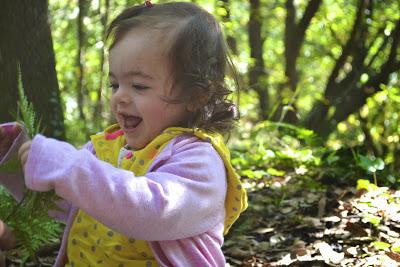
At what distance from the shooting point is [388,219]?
321 centimetres

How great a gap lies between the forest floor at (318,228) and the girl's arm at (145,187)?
0.94m

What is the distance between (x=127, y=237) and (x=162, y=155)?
31 cm

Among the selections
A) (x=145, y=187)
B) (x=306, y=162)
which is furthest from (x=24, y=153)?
(x=306, y=162)

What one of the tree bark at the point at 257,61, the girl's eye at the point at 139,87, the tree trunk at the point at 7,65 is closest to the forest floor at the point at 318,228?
the girl's eye at the point at 139,87

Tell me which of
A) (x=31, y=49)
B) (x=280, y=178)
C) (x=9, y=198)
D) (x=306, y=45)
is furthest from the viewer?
(x=306, y=45)

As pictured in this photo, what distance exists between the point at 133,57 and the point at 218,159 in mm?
463

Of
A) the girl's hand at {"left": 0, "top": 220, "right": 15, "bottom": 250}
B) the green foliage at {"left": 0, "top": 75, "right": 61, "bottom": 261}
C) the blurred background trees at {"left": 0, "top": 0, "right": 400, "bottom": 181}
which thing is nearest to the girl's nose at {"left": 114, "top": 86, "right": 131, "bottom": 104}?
the green foliage at {"left": 0, "top": 75, "right": 61, "bottom": 261}

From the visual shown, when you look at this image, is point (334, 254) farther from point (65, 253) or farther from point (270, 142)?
point (270, 142)

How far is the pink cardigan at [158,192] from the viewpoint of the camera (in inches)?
65.3

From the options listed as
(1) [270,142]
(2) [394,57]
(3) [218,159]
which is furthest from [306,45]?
(3) [218,159]

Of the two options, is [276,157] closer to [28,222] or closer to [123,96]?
[123,96]

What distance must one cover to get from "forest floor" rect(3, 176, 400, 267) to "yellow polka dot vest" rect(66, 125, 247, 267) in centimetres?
75

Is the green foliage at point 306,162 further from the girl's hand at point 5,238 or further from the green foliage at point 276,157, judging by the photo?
the girl's hand at point 5,238

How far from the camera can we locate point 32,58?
139 inches
